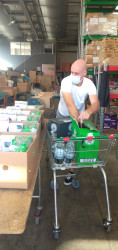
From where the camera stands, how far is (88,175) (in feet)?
9.46

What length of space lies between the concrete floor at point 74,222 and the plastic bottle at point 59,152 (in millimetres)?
715

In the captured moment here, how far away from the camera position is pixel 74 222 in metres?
1.95

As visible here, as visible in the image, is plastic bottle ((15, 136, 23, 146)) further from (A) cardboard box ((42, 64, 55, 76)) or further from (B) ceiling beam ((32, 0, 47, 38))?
(A) cardboard box ((42, 64, 55, 76))

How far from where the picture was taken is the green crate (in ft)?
5.06

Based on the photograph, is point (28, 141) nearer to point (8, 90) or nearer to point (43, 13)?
point (8, 90)

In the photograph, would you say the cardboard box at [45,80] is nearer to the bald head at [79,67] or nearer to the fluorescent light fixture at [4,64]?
the fluorescent light fixture at [4,64]

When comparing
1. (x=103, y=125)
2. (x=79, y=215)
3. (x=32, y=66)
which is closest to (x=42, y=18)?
(x=32, y=66)

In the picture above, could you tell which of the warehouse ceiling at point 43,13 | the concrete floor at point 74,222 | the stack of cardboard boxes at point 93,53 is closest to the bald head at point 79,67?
the concrete floor at point 74,222

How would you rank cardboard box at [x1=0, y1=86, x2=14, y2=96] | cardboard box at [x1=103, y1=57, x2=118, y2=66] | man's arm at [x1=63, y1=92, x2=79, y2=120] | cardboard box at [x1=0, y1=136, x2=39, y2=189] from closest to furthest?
cardboard box at [x1=0, y1=136, x2=39, y2=189], man's arm at [x1=63, y1=92, x2=79, y2=120], cardboard box at [x1=103, y1=57, x2=118, y2=66], cardboard box at [x1=0, y1=86, x2=14, y2=96]

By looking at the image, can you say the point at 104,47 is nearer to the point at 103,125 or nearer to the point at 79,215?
the point at 103,125

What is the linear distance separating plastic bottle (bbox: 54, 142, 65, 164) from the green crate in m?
0.12

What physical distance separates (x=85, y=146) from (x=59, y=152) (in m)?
0.21

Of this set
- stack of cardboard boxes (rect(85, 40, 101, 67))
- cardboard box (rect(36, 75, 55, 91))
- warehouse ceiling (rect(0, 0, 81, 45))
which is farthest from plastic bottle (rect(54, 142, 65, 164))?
cardboard box (rect(36, 75, 55, 91))

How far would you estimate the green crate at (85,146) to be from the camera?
1.54m
